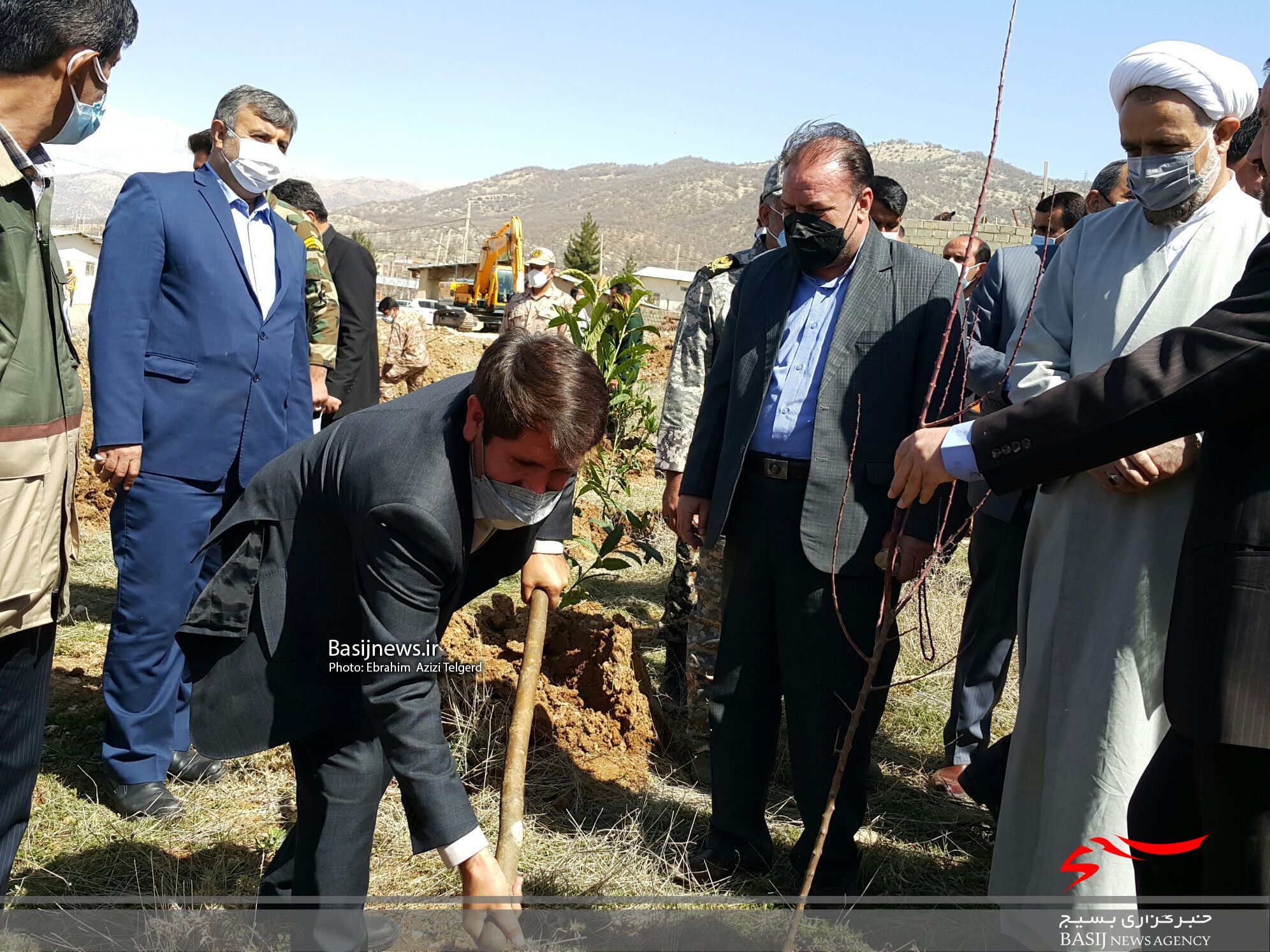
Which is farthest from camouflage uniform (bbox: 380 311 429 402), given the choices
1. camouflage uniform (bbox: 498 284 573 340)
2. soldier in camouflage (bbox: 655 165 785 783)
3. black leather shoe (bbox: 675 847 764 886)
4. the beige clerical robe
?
the beige clerical robe

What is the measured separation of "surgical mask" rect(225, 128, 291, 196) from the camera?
3629mm

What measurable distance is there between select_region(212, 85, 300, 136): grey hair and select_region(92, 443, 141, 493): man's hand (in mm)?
1242

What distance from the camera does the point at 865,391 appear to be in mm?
3043

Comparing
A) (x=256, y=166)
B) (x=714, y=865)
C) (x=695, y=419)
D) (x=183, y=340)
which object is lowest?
(x=714, y=865)

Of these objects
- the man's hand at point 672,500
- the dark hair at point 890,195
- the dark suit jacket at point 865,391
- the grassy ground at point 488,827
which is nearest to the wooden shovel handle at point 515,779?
the grassy ground at point 488,827

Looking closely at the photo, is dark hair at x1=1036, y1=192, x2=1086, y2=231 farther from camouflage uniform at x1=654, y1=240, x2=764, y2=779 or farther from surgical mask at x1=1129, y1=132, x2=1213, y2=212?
surgical mask at x1=1129, y1=132, x2=1213, y2=212

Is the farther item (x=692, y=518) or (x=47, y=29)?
(x=692, y=518)

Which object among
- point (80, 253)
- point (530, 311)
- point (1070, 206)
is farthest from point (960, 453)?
point (80, 253)

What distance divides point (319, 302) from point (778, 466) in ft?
8.71

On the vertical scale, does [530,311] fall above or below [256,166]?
below

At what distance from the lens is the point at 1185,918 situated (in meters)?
1.95

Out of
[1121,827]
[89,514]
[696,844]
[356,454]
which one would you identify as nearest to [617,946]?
[696,844]

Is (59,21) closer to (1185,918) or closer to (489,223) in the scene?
(1185,918)

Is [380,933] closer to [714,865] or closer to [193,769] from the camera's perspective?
[714,865]
